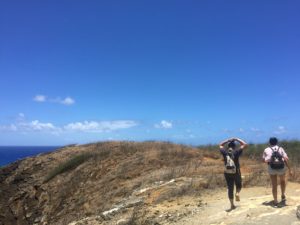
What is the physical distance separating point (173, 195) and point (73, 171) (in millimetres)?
9760

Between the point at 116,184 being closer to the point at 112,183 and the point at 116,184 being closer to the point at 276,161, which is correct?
the point at 112,183

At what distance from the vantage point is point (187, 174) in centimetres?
1814

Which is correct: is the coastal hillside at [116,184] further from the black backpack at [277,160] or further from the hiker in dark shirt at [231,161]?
the black backpack at [277,160]

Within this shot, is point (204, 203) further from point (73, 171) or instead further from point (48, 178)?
point (48, 178)

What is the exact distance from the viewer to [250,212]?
12.0 m

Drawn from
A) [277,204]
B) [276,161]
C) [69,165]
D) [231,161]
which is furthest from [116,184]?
[276,161]

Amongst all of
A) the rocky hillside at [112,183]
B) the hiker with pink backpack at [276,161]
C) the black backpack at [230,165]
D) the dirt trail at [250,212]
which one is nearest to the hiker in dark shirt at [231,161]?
the black backpack at [230,165]

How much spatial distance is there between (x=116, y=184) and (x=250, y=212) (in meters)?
8.89

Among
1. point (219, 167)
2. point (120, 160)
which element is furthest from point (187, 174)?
point (120, 160)

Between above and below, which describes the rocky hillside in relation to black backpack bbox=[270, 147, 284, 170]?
below

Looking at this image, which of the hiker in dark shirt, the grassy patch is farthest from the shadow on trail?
the grassy patch

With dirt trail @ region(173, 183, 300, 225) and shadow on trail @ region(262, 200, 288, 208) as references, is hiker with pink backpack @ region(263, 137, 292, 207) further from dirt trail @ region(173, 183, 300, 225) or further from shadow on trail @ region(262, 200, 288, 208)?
dirt trail @ region(173, 183, 300, 225)

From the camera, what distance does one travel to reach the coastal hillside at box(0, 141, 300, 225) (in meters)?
15.0

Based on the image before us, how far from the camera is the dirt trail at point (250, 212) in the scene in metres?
11.3
